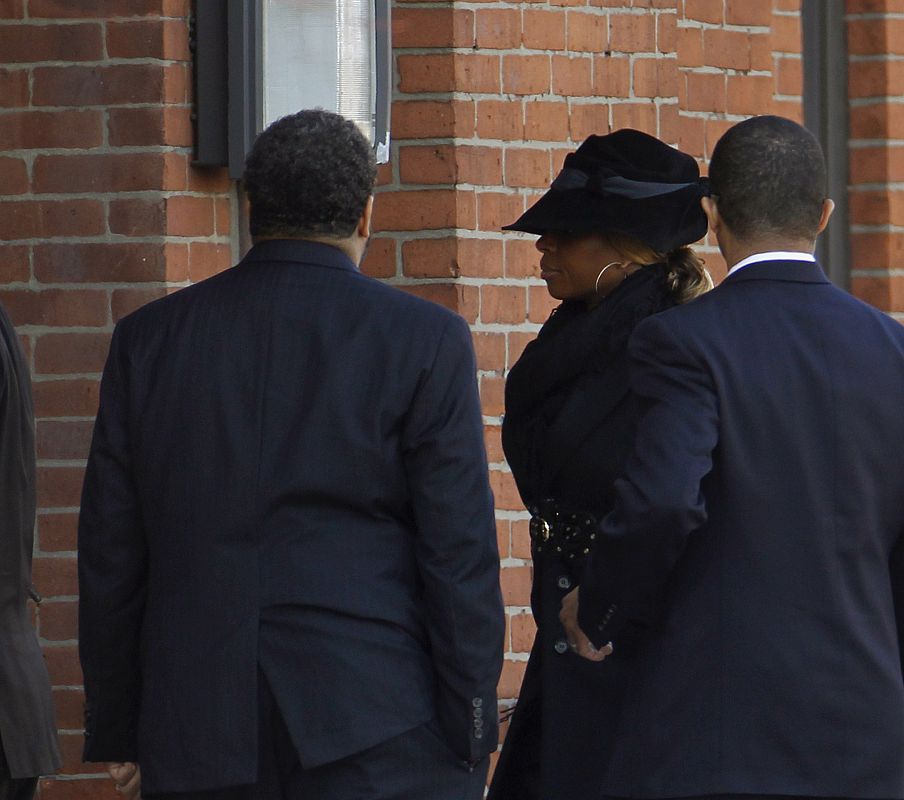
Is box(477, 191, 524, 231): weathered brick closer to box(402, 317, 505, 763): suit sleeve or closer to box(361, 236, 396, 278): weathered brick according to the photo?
box(361, 236, 396, 278): weathered brick

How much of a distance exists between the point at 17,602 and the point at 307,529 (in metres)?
0.85

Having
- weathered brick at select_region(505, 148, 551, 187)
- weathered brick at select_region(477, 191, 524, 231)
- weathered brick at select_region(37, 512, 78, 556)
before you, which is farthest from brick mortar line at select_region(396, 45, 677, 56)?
weathered brick at select_region(37, 512, 78, 556)

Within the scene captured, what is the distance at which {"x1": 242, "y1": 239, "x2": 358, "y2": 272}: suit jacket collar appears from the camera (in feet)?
9.93

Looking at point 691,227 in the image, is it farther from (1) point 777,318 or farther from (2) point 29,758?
(2) point 29,758

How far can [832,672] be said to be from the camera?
9.56 ft

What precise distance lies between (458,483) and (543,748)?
906mm

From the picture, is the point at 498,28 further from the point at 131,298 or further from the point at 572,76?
the point at 131,298

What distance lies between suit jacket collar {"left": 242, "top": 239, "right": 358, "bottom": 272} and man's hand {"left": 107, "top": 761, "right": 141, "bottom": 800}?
89 cm

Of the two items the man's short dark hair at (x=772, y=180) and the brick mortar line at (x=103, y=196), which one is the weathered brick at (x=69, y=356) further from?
the man's short dark hair at (x=772, y=180)

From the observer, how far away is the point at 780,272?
304 cm

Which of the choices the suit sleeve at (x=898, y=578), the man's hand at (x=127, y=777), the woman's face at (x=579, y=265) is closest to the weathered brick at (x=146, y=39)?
the woman's face at (x=579, y=265)

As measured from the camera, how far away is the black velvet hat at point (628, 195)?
11.9 ft

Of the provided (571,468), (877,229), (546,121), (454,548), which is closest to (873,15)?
(877,229)

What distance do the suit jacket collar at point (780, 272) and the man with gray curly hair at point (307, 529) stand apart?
467 millimetres
